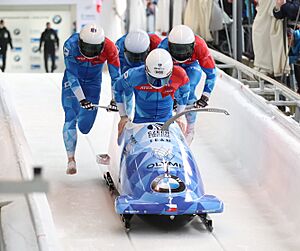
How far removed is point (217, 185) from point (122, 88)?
1072 millimetres

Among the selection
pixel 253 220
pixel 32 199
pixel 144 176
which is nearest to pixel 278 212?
pixel 253 220

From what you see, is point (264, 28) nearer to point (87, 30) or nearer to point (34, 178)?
point (87, 30)

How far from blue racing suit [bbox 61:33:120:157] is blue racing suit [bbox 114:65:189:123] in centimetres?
54

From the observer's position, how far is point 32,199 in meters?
2.83

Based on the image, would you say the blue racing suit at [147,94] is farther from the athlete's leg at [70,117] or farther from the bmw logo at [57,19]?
the bmw logo at [57,19]

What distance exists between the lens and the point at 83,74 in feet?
16.7

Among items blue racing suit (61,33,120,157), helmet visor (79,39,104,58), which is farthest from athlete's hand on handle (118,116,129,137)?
helmet visor (79,39,104,58)

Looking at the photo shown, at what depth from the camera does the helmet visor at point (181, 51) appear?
5.06 m

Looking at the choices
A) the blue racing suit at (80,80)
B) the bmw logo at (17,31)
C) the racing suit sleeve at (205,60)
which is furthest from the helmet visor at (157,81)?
the bmw logo at (17,31)

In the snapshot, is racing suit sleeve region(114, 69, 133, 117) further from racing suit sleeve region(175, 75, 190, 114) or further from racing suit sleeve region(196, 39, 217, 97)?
racing suit sleeve region(196, 39, 217, 97)

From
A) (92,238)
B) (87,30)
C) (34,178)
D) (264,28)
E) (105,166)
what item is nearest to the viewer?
(34,178)

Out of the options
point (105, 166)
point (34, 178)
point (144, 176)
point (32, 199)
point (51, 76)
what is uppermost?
point (34, 178)

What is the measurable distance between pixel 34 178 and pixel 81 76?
3.71 meters

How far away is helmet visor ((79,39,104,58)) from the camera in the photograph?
4918 mm
